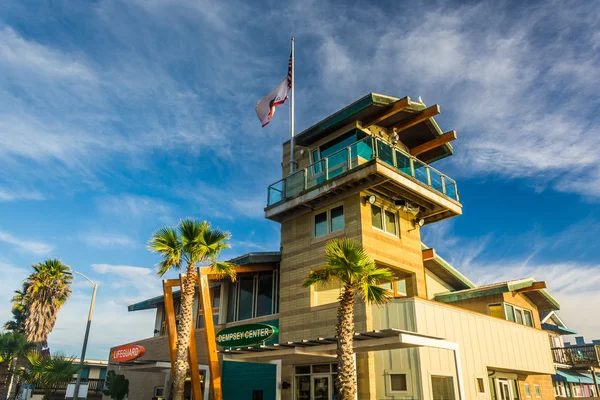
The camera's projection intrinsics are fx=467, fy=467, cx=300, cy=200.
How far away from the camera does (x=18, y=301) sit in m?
45.2

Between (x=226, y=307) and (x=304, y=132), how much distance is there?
1015cm

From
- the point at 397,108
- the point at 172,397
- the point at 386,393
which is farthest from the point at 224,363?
the point at 397,108

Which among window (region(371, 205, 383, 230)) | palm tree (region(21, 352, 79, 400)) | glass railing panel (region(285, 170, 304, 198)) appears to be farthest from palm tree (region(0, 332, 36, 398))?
window (region(371, 205, 383, 230))

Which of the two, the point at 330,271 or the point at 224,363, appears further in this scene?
the point at 224,363

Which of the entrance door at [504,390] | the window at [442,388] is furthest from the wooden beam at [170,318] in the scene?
the entrance door at [504,390]

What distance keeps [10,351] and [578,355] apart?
1550 inches

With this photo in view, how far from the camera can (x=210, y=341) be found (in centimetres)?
1950

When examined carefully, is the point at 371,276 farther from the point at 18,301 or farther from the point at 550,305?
the point at 18,301

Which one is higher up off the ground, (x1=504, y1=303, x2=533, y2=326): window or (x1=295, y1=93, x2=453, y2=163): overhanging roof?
(x1=295, y1=93, x2=453, y2=163): overhanging roof

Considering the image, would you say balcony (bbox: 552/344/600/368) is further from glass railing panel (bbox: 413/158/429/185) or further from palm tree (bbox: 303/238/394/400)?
palm tree (bbox: 303/238/394/400)

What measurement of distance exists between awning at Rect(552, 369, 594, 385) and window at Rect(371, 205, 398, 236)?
16.4m

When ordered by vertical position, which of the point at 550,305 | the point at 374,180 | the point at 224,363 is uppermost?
the point at 374,180

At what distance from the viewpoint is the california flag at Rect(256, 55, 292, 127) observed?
2580 cm

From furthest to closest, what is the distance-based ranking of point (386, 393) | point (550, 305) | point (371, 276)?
point (550, 305) → point (386, 393) → point (371, 276)
